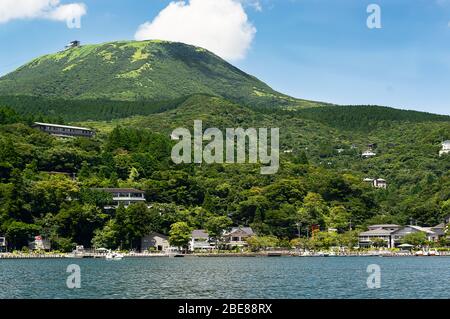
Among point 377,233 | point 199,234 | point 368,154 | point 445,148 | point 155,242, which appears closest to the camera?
point 155,242

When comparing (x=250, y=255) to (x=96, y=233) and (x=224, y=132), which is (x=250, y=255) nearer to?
(x=96, y=233)

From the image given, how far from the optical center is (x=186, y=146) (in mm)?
125688

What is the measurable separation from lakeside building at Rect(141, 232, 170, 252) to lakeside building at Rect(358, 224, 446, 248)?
26141 millimetres

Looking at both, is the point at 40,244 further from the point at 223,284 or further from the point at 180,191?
the point at 223,284

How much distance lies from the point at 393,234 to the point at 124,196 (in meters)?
35.5

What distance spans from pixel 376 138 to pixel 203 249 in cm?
9277

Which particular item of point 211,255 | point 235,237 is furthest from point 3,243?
point 235,237

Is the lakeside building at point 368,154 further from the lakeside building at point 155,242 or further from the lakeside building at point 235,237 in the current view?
the lakeside building at point 155,242

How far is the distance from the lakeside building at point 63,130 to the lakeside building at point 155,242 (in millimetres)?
44706

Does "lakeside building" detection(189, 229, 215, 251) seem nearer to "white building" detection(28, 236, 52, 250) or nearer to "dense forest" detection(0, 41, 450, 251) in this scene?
"dense forest" detection(0, 41, 450, 251)

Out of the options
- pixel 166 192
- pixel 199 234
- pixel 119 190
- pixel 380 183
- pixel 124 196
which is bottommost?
pixel 199 234

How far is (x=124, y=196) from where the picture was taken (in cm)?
9125

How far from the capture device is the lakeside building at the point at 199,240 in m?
87.5

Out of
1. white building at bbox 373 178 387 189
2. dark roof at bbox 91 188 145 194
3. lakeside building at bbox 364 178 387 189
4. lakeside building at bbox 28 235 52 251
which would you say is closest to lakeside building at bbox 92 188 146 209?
dark roof at bbox 91 188 145 194
